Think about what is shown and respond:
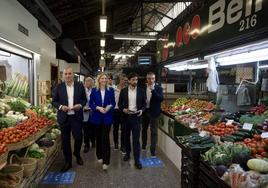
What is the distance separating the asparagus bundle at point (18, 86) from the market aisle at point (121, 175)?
1.64m

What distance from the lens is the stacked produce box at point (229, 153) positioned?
232 cm

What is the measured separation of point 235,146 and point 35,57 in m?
5.02

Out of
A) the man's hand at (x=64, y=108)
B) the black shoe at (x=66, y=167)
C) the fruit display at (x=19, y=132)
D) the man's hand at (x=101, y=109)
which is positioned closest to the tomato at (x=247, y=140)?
the man's hand at (x=101, y=109)

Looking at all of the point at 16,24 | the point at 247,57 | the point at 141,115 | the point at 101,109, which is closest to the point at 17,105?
the point at 16,24

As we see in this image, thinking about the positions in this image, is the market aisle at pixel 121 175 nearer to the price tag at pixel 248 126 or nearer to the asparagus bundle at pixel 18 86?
the price tag at pixel 248 126

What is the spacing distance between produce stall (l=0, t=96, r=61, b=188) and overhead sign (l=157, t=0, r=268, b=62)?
3.08m

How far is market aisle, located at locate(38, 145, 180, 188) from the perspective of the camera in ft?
14.3

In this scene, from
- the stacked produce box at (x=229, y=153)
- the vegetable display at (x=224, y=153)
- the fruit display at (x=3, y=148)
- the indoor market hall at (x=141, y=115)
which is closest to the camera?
the stacked produce box at (x=229, y=153)

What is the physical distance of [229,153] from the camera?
2.84 meters

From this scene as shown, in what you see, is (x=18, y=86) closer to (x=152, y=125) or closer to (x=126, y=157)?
(x=126, y=157)

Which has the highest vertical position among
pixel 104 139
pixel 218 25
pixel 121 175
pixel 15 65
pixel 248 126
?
pixel 218 25

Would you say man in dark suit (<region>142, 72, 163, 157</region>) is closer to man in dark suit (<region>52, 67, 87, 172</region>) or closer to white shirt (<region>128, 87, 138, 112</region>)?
white shirt (<region>128, 87, 138, 112</region>)

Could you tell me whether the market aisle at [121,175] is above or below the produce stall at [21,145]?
below

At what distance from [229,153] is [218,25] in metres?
2.25
